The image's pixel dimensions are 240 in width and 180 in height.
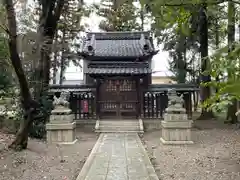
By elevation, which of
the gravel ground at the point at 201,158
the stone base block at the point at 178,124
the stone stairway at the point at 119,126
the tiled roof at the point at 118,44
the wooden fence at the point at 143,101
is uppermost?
the tiled roof at the point at 118,44

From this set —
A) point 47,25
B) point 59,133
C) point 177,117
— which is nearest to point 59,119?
point 59,133

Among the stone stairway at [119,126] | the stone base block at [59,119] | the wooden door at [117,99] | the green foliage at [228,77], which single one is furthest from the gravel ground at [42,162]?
the wooden door at [117,99]

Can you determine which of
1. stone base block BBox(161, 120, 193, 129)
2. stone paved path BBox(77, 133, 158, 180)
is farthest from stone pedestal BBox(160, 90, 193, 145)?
stone paved path BBox(77, 133, 158, 180)

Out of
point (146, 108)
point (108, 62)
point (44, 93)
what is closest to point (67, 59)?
point (108, 62)

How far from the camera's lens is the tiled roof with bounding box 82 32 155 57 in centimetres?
1945

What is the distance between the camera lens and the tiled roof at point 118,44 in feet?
63.8

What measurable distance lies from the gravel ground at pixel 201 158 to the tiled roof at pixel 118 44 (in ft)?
22.4

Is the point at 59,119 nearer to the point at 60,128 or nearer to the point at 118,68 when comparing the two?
the point at 60,128

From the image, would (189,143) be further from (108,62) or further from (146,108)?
(108,62)

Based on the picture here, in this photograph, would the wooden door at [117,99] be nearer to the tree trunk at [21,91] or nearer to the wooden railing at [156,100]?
the wooden railing at [156,100]

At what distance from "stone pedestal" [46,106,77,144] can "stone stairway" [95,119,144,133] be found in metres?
4.08

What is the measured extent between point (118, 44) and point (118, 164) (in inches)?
588

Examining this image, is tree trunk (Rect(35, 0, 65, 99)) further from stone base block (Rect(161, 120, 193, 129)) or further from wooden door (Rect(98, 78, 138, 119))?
stone base block (Rect(161, 120, 193, 129))

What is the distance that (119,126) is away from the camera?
16.6 m
